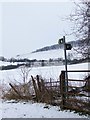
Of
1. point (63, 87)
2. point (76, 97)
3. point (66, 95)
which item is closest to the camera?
point (76, 97)

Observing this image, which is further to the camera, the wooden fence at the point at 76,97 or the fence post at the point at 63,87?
the fence post at the point at 63,87

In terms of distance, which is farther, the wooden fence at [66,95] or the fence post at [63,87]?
the fence post at [63,87]

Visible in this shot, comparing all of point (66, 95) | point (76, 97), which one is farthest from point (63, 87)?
point (76, 97)

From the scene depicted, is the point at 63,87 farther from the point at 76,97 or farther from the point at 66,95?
the point at 76,97

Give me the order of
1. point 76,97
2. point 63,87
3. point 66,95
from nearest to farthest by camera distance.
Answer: point 76,97
point 66,95
point 63,87

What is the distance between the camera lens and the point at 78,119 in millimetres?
8977

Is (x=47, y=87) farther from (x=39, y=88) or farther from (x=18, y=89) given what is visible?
(x=18, y=89)

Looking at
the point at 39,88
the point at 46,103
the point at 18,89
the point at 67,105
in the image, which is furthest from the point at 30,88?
the point at 67,105

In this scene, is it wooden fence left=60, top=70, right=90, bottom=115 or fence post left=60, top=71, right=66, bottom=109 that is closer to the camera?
wooden fence left=60, top=70, right=90, bottom=115

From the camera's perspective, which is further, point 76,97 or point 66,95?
point 66,95

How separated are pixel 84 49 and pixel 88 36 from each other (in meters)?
0.65

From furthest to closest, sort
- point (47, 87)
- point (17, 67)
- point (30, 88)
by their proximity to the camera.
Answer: point (17, 67), point (30, 88), point (47, 87)

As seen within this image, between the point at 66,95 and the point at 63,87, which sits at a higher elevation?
the point at 63,87

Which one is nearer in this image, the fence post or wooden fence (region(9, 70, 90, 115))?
wooden fence (region(9, 70, 90, 115))
